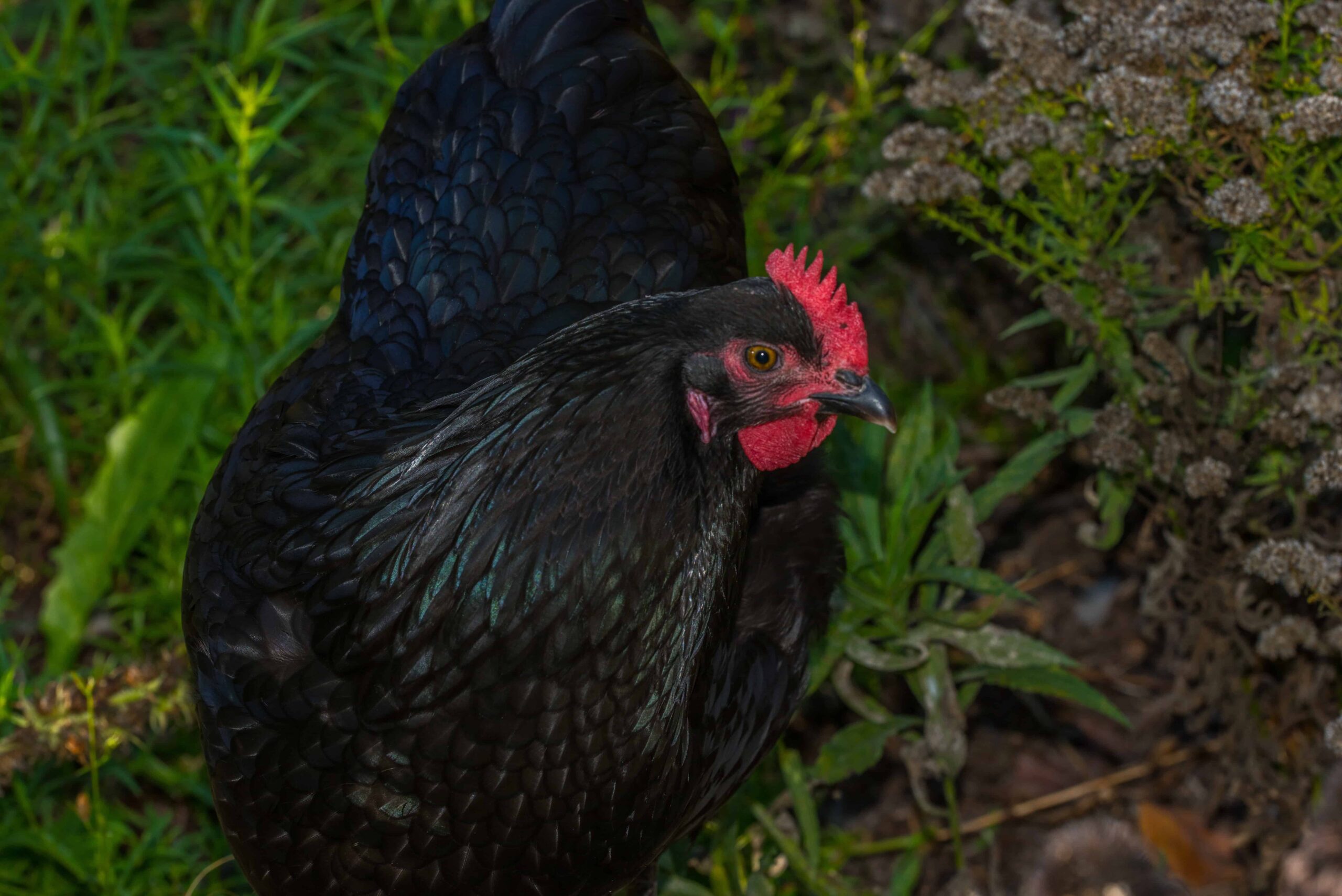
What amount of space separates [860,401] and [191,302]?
2606 mm

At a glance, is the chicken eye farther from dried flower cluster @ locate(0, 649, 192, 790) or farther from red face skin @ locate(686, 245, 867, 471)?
dried flower cluster @ locate(0, 649, 192, 790)

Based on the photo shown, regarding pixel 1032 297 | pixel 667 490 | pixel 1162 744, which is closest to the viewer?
pixel 667 490

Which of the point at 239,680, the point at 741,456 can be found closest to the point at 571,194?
the point at 741,456

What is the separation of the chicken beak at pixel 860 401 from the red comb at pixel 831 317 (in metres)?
0.03

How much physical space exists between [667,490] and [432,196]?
4.03 feet

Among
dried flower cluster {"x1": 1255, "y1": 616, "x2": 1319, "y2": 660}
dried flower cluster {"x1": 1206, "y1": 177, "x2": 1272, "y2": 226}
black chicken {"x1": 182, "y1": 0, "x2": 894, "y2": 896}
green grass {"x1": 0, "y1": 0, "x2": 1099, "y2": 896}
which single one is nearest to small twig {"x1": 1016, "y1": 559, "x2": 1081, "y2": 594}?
green grass {"x1": 0, "y1": 0, "x2": 1099, "y2": 896}

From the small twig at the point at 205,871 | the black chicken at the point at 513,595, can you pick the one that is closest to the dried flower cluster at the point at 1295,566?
the black chicken at the point at 513,595

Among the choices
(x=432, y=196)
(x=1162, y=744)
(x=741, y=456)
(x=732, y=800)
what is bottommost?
(x=1162, y=744)

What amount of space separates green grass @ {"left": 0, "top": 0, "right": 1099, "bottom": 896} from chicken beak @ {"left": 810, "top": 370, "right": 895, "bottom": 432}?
936 millimetres

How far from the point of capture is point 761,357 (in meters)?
2.50

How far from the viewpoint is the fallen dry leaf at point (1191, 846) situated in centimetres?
390

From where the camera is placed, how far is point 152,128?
432 centimetres

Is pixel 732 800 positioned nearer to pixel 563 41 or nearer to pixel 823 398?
pixel 823 398

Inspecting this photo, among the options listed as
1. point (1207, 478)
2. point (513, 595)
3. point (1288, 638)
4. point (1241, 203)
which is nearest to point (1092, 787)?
point (1288, 638)
